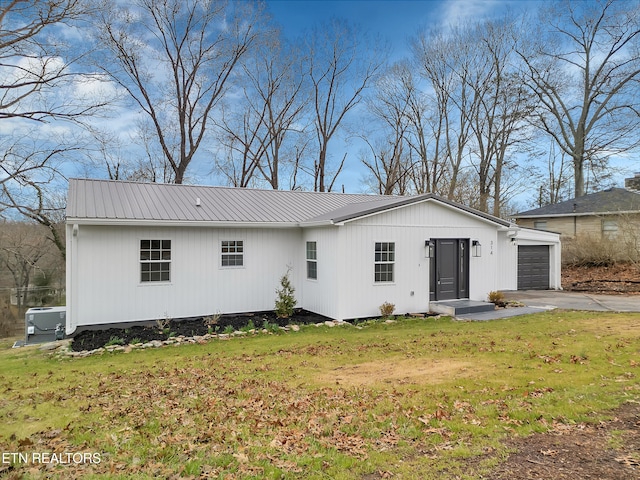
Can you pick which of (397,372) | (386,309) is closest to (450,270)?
(386,309)

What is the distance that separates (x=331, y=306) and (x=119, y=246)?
5592mm

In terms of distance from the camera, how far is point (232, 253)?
38.8 ft

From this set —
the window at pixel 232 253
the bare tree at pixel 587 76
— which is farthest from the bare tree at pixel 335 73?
the window at pixel 232 253

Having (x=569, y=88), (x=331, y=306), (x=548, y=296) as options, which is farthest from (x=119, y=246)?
(x=569, y=88)

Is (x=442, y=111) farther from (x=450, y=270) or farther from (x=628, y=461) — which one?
(x=628, y=461)

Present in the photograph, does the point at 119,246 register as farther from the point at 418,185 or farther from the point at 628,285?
the point at 418,185

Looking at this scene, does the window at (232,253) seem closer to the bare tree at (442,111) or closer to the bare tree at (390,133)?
the bare tree at (442,111)

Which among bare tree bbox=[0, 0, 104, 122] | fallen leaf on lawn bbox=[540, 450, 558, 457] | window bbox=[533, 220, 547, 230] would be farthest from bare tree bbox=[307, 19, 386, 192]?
fallen leaf on lawn bbox=[540, 450, 558, 457]

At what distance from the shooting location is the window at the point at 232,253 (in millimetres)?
11758

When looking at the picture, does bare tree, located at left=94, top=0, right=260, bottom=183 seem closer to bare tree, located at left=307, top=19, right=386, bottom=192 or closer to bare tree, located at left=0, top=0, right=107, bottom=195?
bare tree, located at left=307, top=19, right=386, bottom=192

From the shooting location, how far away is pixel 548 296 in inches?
605

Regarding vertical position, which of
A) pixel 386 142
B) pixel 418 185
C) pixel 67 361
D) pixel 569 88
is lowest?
pixel 67 361

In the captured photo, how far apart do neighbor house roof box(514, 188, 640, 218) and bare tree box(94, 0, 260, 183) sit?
66.3ft

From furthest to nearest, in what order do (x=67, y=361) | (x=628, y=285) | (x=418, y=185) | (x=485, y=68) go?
(x=418, y=185) → (x=485, y=68) → (x=628, y=285) → (x=67, y=361)
